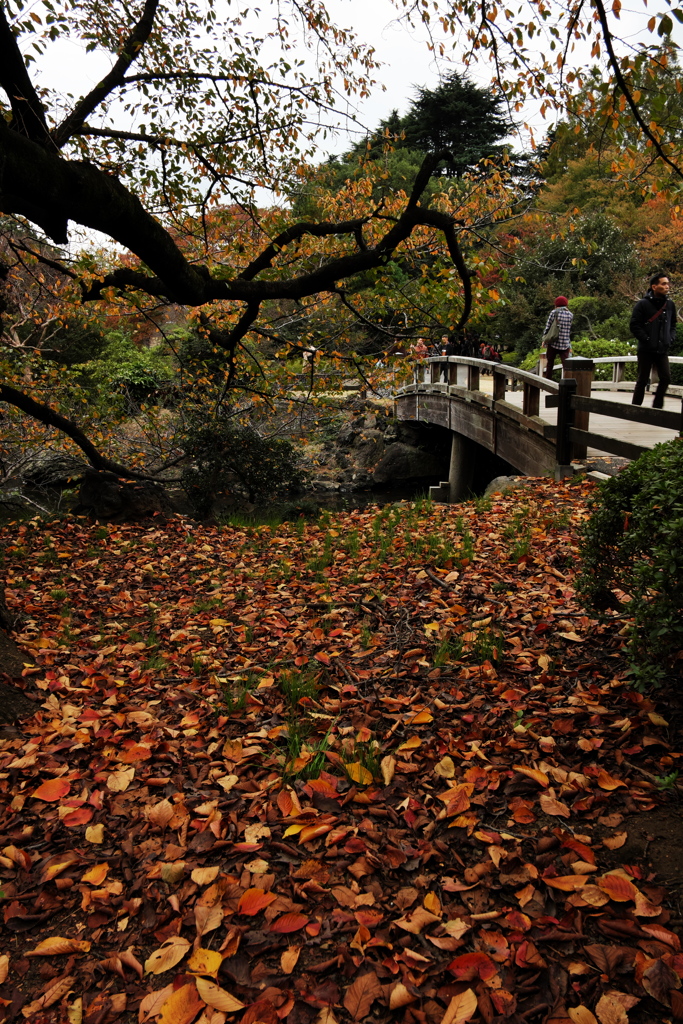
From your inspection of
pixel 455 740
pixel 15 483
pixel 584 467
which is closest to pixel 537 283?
pixel 584 467

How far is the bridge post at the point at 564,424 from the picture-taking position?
8.15m

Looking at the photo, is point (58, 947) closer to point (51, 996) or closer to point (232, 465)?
point (51, 996)

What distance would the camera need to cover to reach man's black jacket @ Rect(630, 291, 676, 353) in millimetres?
8125

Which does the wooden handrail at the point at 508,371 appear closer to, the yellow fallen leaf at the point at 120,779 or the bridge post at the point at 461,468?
the bridge post at the point at 461,468

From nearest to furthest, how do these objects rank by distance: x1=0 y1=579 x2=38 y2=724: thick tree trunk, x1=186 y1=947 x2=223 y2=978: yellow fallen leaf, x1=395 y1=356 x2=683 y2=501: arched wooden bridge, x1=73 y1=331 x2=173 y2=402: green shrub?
x1=186 y1=947 x2=223 y2=978: yellow fallen leaf
x1=0 y1=579 x2=38 y2=724: thick tree trunk
x1=395 y1=356 x2=683 y2=501: arched wooden bridge
x1=73 y1=331 x2=173 y2=402: green shrub

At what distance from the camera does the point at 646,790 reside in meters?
2.66

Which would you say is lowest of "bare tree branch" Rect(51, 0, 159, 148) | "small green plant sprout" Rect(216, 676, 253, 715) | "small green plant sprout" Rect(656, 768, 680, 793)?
"small green plant sprout" Rect(216, 676, 253, 715)

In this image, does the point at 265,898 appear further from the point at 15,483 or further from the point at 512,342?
the point at 512,342

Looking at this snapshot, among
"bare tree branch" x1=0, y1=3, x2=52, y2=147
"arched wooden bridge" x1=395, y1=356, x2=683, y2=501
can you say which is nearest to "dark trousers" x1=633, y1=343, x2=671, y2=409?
"arched wooden bridge" x1=395, y1=356, x2=683, y2=501

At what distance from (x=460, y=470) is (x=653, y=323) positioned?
7.25 m

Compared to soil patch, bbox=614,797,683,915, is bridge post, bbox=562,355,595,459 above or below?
above

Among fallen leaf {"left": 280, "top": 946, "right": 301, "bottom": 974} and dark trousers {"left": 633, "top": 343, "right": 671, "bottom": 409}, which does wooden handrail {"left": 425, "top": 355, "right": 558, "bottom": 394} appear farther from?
fallen leaf {"left": 280, "top": 946, "right": 301, "bottom": 974}

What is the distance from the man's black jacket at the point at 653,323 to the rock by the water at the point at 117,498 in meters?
6.80

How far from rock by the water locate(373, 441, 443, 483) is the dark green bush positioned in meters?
4.56
